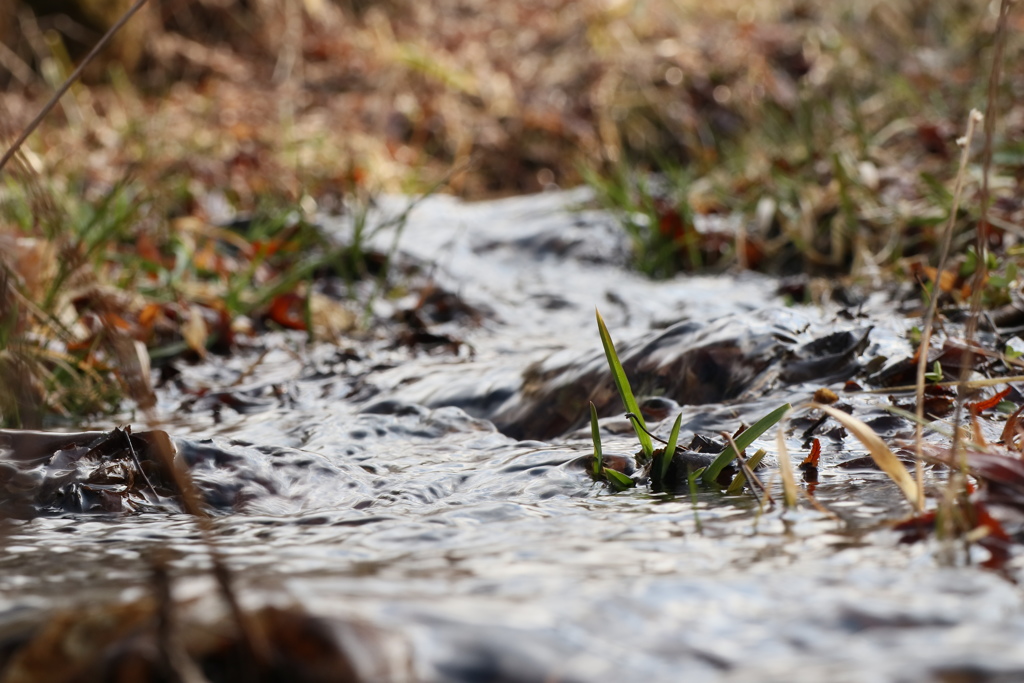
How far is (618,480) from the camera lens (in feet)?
5.23

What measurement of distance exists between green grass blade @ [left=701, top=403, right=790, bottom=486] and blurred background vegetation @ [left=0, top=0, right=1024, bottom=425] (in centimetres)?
96

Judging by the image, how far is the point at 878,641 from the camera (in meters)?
0.96

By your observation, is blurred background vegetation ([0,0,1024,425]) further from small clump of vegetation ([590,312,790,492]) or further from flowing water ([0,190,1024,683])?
small clump of vegetation ([590,312,790,492])

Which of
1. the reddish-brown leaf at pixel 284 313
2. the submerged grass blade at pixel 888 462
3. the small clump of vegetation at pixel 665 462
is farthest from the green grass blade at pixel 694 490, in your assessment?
the reddish-brown leaf at pixel 284 313

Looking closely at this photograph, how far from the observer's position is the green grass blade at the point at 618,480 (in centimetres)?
159

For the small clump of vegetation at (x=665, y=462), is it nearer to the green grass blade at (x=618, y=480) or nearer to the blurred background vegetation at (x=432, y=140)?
the green grass blade at (x=618, y=480)

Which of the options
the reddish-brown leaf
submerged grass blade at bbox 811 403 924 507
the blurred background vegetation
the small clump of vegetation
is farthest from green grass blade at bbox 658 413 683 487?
the reddish-brown leaf

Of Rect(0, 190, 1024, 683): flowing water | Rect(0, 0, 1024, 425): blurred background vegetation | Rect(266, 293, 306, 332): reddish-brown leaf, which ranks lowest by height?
Rect(0, 190, 1024, 683): flowing water

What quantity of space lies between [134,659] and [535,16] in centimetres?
1070

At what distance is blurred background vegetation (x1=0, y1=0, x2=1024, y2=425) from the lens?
330 centimetres

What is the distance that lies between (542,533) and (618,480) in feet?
0.92

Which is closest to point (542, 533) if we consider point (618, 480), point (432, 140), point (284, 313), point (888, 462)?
point (618, 480)

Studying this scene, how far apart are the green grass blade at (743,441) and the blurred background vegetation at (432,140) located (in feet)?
3.15

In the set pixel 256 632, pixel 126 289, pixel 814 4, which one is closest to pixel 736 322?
pixel 256 632
